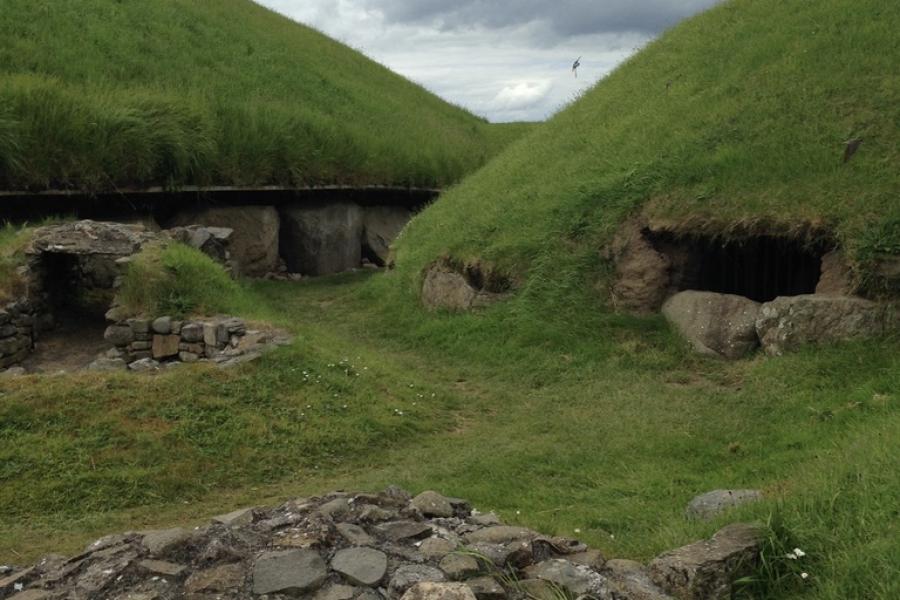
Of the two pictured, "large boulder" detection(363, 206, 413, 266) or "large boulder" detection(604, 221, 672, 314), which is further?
"large boulder" detection(363, 206, 413, 266)

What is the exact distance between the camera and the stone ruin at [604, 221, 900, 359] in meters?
8.65

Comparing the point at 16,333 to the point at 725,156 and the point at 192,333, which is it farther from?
the point at 725,156

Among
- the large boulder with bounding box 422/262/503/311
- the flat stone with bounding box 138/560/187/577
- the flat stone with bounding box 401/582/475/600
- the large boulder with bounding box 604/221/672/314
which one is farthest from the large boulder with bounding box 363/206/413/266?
the flat stone with bounding box 401/582/475/600

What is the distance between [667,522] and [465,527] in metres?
1.31

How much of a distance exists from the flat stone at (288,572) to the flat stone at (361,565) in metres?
0.08

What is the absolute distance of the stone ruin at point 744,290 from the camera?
865 cm

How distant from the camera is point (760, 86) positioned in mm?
12094

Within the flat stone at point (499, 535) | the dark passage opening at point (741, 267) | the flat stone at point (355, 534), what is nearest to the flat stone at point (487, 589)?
the flat stone at point (499, 535)

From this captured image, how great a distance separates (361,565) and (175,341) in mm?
5587

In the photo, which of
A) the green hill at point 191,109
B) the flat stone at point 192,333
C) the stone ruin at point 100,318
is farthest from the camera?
the green hill at point 191,109

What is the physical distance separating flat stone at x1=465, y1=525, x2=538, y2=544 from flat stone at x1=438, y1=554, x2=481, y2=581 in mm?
277

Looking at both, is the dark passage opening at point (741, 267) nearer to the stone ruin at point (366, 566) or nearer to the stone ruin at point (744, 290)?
the stone ruin at point (744, 290)

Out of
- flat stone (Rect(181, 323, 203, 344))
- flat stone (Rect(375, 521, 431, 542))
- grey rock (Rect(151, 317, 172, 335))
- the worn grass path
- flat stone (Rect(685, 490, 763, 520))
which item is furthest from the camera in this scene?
grey rock (Rect(151, 317, 172, 335))

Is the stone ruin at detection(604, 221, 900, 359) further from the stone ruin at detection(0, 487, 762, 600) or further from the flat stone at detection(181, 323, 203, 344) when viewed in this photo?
the stone ruin at detection(0, 487, 762, 600)
